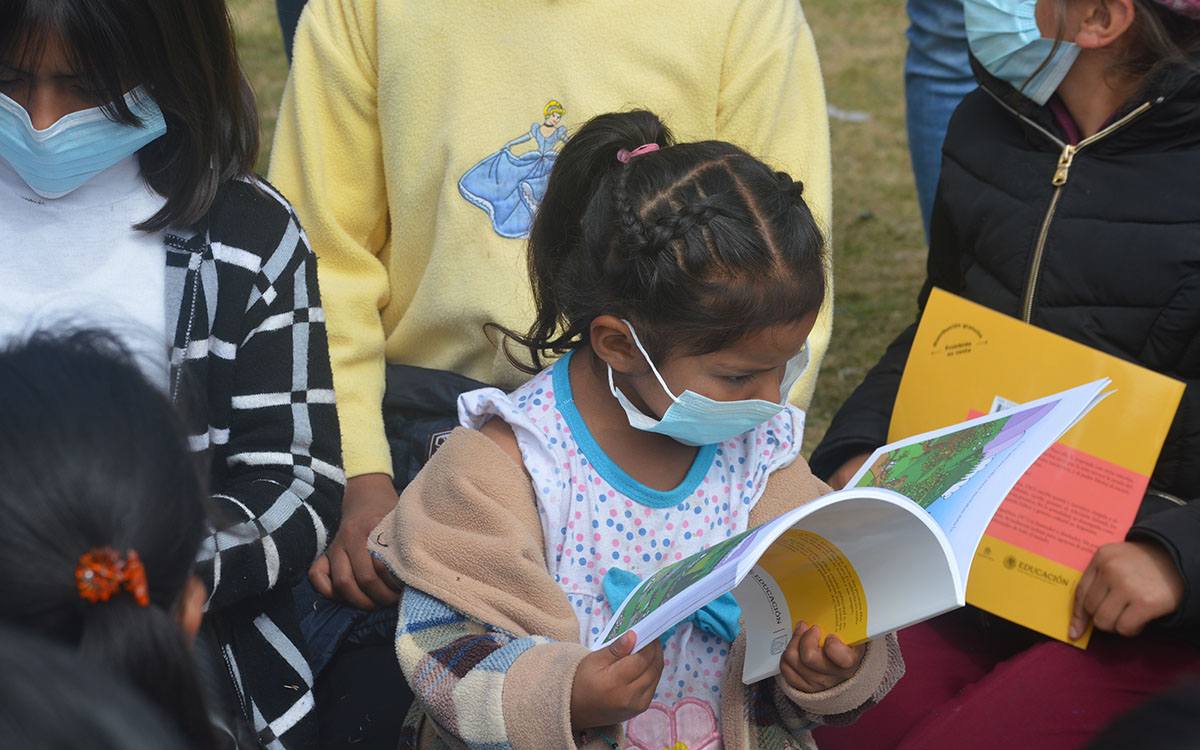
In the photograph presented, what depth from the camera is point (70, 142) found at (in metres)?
1.48

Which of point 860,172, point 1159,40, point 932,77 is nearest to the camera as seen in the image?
point 1159,40

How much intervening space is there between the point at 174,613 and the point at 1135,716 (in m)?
0.80

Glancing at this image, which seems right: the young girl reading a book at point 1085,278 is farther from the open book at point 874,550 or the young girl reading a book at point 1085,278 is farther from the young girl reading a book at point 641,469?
the open book at point 874,550

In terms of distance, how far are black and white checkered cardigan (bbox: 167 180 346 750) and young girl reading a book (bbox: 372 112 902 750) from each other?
0.17 metres

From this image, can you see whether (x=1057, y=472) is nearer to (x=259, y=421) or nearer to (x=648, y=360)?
(x=648, y=360)

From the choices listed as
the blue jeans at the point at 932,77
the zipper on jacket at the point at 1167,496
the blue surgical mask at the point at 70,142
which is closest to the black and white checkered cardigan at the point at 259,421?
the blue surgical mask at the point at 70,142

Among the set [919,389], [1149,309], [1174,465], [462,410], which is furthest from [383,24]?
[1174,465]

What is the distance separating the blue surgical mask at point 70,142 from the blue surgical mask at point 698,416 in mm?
688

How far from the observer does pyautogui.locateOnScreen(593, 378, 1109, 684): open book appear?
120 cm

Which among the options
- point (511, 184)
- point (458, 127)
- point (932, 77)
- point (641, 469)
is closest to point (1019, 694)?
point (641, 469)

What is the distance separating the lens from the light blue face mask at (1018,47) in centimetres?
186

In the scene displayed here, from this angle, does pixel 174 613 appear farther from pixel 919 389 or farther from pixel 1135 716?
pixel 919 389

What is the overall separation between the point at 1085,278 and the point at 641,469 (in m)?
0.82

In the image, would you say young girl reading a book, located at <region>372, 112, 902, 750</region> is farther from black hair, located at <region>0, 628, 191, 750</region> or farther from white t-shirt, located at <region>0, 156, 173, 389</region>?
black hair, located at <region>0, 628, 191, 750</region>
